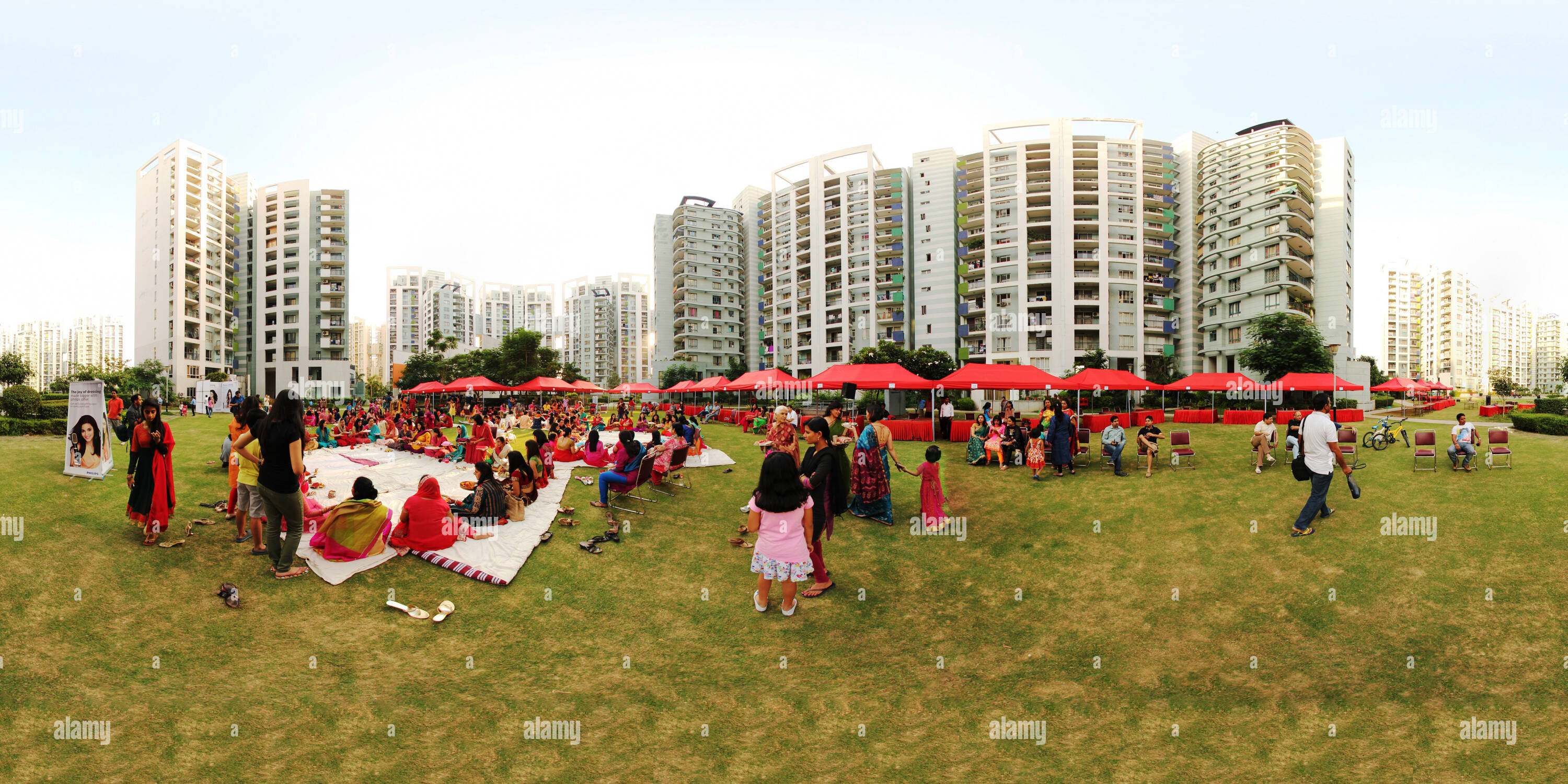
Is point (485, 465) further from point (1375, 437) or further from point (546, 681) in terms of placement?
point (1375, 437)

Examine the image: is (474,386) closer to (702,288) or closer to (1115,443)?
(1115,443)

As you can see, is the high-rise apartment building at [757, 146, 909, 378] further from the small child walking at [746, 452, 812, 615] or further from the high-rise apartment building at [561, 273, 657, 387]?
the high-rise apartment building at [561, 273, 657, 387]

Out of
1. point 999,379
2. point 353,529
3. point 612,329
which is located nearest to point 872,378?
point 999,379

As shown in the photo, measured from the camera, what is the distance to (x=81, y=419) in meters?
9.45

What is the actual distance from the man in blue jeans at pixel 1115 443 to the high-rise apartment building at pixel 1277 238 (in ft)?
146

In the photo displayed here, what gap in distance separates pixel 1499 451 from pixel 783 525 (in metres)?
14.3

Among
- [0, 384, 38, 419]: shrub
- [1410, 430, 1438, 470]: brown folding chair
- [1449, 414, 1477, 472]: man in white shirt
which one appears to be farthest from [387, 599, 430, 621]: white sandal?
[0, 384, 38, 419]: shrub

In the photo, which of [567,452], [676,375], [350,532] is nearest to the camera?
[350,532]

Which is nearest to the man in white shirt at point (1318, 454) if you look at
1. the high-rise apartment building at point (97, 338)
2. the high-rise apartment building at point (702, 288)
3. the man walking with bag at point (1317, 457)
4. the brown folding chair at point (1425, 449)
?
the man walking with bag at point (1317, 457)

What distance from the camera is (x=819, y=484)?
6680 mm

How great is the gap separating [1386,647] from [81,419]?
16.6 meters

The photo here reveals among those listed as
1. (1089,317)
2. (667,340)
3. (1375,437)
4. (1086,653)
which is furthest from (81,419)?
(667,340)

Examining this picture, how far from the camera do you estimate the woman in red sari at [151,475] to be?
7316mm
